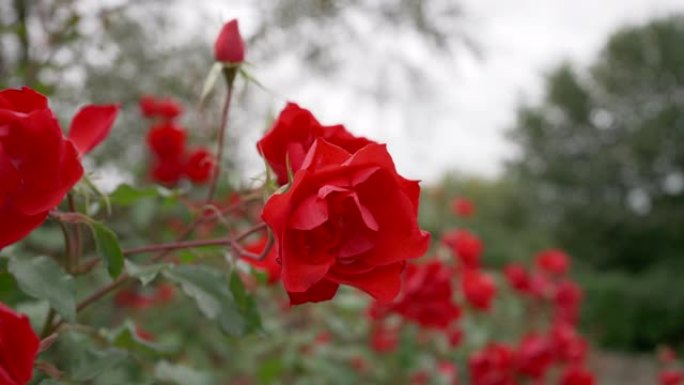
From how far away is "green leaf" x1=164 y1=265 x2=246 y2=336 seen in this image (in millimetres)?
654

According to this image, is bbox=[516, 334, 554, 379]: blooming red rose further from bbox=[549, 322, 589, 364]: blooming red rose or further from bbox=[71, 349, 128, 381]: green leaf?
bbox=[71, 349, 128, 381]: green leaf

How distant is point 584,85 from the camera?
1328 cm

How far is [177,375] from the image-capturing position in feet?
2.88

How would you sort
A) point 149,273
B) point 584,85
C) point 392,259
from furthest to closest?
point 584,85 → point 149,273 → point 392,259

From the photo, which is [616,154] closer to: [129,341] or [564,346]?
[564,346]

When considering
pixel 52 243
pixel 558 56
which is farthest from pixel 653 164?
pixel 52 243

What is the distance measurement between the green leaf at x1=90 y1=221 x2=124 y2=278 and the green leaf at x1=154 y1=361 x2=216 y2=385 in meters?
0.31

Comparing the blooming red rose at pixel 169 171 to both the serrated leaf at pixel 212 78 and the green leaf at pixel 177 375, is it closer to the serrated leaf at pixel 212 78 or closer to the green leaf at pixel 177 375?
the green leaf at pixel 177 375

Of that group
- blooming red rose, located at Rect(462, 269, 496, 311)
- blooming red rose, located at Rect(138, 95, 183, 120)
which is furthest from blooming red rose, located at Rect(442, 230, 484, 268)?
blooming red rose, located at Rect(138, 95, 183, 120)

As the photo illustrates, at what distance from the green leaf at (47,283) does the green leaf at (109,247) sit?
30mm

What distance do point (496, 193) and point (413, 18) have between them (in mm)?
14925

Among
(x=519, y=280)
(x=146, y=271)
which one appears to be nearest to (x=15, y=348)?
(x=146, y=271)

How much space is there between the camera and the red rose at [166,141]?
1.17 meters

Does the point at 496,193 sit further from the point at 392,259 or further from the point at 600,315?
the point at 392,259
